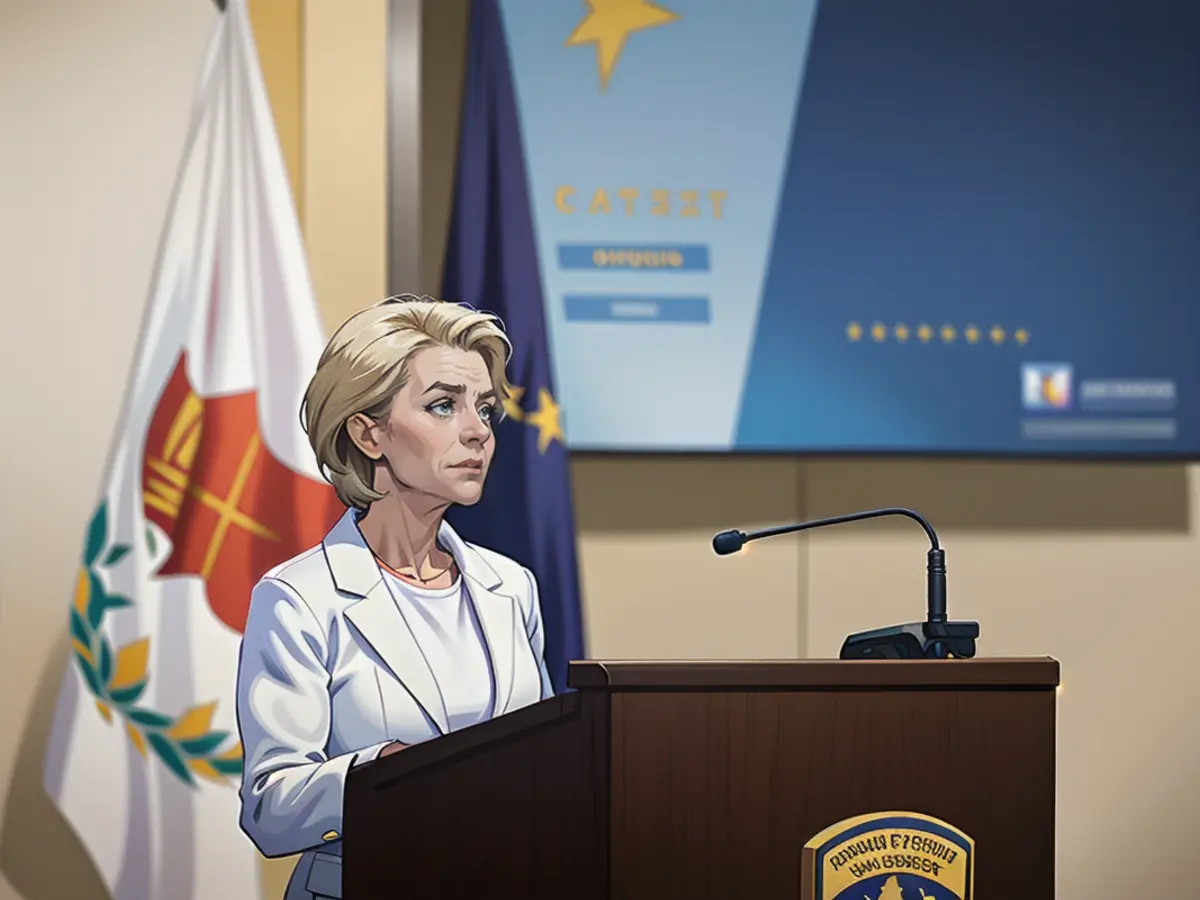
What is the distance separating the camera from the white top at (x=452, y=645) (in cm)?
165

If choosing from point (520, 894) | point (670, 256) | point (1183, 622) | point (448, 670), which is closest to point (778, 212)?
point (670, 256)

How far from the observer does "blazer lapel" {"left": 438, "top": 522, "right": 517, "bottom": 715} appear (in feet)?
5.57

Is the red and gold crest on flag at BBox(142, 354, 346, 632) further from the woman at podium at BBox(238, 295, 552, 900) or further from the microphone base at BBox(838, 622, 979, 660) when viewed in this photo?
the microphone base at BBox(838, 622, 979, 660)

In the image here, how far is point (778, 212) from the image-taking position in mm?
2838

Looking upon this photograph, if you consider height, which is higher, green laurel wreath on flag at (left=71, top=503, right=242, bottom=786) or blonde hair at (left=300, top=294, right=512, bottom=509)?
blonde hair at (left=300, top=294, right=512, bottom=509)

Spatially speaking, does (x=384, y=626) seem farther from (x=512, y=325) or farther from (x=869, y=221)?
(x=869, y=221)

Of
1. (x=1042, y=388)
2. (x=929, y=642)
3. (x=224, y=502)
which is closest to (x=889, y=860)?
(x=929, y=642)

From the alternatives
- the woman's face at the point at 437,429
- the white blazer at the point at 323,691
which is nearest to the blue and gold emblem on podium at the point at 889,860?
the white blazer at the point at 323,691

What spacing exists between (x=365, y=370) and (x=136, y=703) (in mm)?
1096

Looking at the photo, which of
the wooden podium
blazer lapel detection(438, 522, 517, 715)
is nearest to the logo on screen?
blazer lapel detection(438, 522, 517, 715)

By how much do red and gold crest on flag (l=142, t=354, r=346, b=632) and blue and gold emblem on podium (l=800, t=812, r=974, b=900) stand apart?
1463 millimetres

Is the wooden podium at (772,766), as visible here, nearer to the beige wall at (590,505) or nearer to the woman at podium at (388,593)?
the woman at podium at (388,593)

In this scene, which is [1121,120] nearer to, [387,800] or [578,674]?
[578,674]

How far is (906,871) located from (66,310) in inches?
87.6
